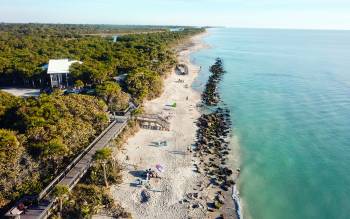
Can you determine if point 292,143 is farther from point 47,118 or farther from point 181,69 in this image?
point 181,69

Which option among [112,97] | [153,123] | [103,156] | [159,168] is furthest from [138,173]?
[112,97]

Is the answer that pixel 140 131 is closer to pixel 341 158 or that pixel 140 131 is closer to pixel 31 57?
pixel 341 158

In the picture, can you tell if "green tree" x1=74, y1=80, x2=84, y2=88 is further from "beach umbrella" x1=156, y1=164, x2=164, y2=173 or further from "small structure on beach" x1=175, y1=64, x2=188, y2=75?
"small structure on beach" x1=175, y1=64, x2=188, y2=75

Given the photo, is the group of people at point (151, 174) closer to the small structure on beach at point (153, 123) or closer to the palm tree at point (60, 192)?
the palm tree at point (60, 192)

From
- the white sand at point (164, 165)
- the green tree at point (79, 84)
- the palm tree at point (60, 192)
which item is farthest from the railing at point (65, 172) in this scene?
the green tree at point (79, 84)

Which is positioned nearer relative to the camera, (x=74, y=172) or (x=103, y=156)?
(x=103, y=156)

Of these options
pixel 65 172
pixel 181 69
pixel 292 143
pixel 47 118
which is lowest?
pixel 292 143

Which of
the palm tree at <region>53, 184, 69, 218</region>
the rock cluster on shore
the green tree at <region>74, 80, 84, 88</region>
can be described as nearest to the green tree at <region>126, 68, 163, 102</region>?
the green tree at <region>74, 80, 84, 88</region>
